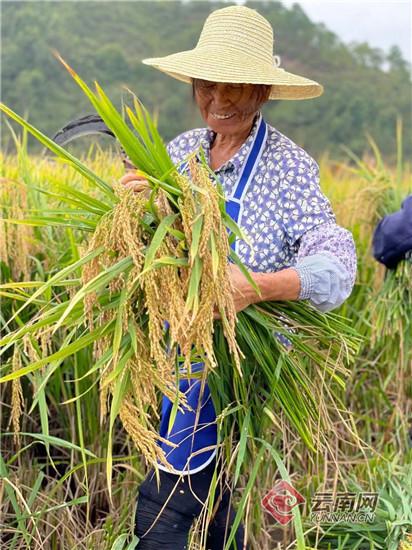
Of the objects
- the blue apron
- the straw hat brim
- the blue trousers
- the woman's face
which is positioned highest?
the straw hat brim

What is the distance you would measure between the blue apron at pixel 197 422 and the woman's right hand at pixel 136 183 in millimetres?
195

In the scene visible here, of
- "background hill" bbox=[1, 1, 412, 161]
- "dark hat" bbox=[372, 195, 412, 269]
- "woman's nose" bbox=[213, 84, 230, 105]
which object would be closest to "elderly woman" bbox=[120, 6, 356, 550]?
"woman's nose" bbox=[213, 84, 230, 105]

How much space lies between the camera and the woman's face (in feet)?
5.54

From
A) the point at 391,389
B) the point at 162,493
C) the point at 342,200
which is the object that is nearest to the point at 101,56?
the point at 342,200

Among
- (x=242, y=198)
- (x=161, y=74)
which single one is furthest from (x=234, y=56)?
(x=161, y=74)

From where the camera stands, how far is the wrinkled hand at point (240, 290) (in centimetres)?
141

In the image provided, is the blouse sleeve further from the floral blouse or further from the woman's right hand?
the woman's right hand

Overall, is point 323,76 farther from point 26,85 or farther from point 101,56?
point 26,85

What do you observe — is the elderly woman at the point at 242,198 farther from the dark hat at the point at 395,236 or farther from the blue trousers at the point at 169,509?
the dark hat at the point at 395,236

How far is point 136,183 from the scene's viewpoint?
1.42 metres

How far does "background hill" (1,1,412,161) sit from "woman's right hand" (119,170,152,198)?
8.83 meters

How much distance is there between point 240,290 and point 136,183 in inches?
11.5

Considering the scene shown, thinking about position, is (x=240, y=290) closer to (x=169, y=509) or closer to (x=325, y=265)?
A: (x=325, y=265)

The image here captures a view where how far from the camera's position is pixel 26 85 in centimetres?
1365
